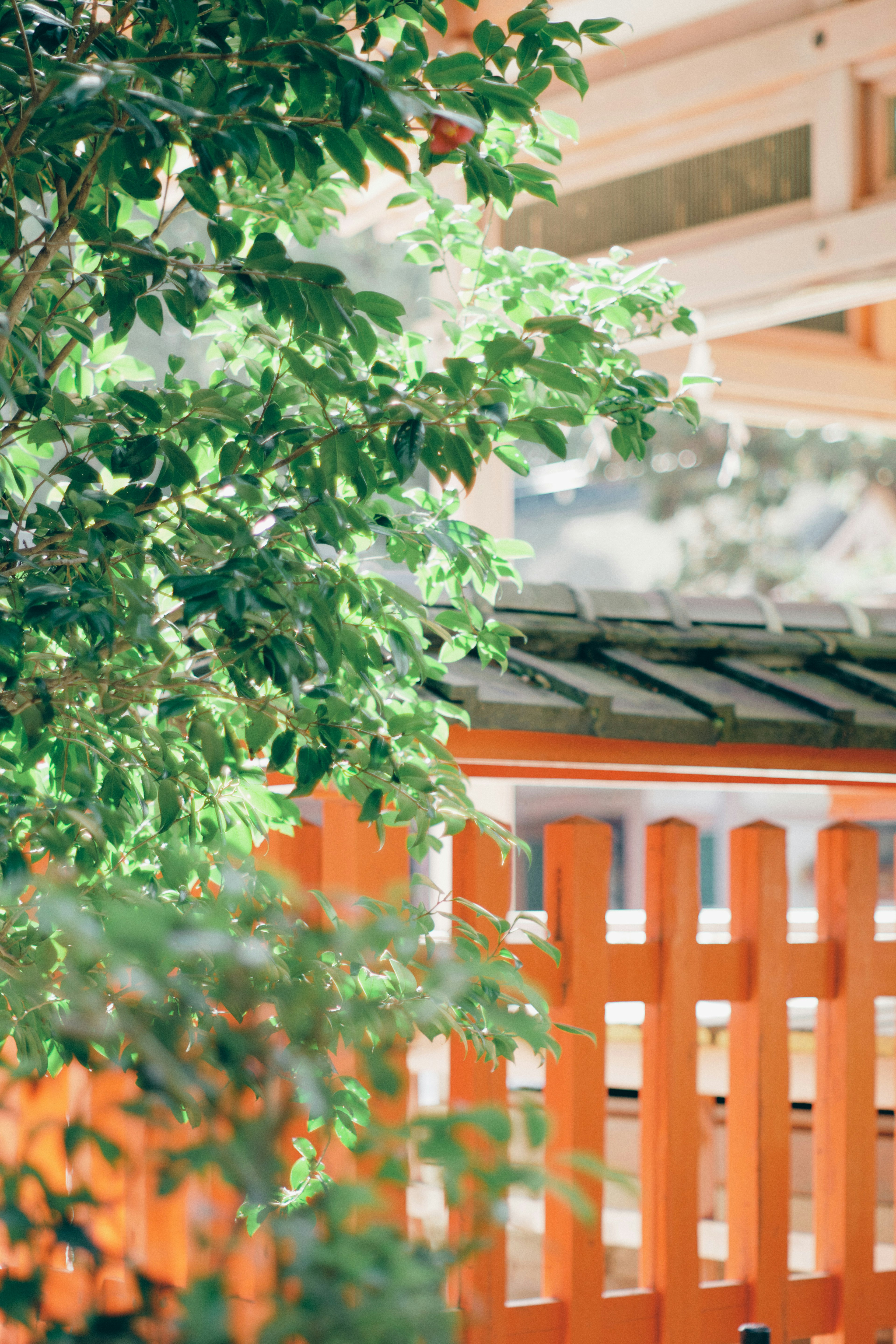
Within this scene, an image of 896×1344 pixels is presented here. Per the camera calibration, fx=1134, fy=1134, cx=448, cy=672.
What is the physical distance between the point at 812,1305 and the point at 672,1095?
1.66 ft

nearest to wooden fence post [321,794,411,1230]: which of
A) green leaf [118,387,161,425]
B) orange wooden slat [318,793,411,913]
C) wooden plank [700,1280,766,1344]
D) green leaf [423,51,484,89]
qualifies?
orange wooden slat [318,793,411,913]

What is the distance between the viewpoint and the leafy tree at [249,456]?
0.89 meters

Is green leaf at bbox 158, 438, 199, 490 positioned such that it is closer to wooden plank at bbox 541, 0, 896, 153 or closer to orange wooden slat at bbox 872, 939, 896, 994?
orange wooden slat at bbox 872, 939, 896, 994

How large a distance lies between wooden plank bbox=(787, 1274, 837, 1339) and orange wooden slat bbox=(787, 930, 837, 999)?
49 cm

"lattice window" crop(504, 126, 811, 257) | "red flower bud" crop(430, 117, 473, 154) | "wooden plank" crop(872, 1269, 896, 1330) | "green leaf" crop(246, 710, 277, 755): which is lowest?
"wooden plank" crop(872, 1269, 896, 1330)

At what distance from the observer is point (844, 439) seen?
1198 centimetres

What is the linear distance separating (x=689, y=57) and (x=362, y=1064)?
3208mm

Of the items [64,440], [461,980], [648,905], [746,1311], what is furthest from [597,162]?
[461,980]

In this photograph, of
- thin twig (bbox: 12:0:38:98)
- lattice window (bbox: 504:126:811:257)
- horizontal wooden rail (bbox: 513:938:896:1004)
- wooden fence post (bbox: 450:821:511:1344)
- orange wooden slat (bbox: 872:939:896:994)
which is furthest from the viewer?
lattice window (bbox: 504:126:811:257)

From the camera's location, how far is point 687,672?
2225 mm

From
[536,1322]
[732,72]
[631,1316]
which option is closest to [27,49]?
[536,1322]

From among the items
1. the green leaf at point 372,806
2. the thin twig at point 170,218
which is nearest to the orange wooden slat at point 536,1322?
the green leaf at point 372,806

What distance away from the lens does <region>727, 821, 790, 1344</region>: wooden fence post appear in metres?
1.98

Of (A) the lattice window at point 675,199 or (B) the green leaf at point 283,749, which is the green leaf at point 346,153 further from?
(A) the lattice window at point 675,199
